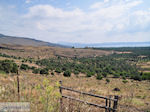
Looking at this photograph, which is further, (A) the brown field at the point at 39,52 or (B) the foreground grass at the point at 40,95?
(A) the brown field at the point at 39,52

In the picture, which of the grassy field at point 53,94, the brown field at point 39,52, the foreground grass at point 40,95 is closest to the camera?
the grassy field at point 53,94

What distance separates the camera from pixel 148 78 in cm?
3262

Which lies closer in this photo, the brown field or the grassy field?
the grassy field

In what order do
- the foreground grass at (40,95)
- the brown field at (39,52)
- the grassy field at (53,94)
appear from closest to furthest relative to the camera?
the grassy field at (53,94) → the foreground grass at (40,95) → the brown field at (39,52)

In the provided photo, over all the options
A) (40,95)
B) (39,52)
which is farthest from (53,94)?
(39,52)

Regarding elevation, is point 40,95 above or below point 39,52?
above

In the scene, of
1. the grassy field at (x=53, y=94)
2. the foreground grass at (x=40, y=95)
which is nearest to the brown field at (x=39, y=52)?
the grassy field at (x=53, y=94)

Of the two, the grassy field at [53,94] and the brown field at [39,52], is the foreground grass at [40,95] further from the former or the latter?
the brown field at [39,52]

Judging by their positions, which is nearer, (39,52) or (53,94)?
(53,94)

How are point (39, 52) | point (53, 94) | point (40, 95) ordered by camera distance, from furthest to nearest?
1. point (39, 52)
2. point (40, 95)
3. point (53, 94)

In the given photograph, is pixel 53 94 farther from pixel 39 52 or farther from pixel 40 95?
pixel 39 52

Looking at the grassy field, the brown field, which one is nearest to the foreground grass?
the grassy field

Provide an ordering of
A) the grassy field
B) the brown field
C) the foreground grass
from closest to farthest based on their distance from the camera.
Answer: the grassy field → the foreground grass → the brown field

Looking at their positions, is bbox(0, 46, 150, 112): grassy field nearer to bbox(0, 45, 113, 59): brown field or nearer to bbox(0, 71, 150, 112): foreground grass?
bbox(0, 71, 150, 112): foreground grass
